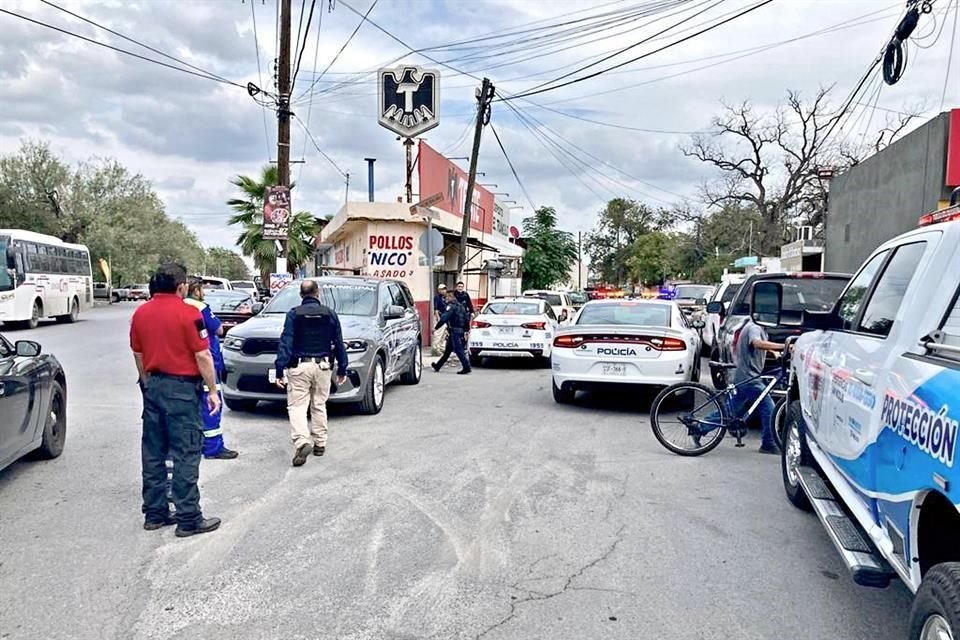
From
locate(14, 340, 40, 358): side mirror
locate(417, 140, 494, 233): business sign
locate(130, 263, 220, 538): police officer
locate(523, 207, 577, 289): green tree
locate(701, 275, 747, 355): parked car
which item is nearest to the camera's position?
locate(130, 263, 220, 538): police officer

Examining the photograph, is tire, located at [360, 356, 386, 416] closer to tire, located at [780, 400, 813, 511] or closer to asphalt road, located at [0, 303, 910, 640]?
asphalt road, located at [0, 303, 910, 640]

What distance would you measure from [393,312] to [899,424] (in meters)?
7.91

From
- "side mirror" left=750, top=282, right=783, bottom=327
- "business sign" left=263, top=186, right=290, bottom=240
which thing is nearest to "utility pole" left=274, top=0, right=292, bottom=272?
"business sign" left=263, top=186, right=290, bottom=240

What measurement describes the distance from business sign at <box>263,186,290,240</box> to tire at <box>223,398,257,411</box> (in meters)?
6.82

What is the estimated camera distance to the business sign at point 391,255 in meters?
19.8

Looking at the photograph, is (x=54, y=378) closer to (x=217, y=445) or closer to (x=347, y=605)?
(x=217, y=445)

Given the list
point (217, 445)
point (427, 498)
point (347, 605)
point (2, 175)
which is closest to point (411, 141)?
point (217, 445)

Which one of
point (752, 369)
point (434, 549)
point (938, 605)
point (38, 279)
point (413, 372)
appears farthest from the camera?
point (38, 279)

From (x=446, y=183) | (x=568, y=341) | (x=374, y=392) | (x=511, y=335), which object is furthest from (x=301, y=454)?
(x=446, y=183)

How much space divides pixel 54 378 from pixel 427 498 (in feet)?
12.0

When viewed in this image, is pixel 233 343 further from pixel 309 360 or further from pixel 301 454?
pixel 301 454

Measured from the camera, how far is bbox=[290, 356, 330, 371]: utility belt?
23.2 ft

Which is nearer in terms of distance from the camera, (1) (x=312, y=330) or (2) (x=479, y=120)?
(1) (x=312, y=330)

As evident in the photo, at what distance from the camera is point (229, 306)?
17.5 metres
